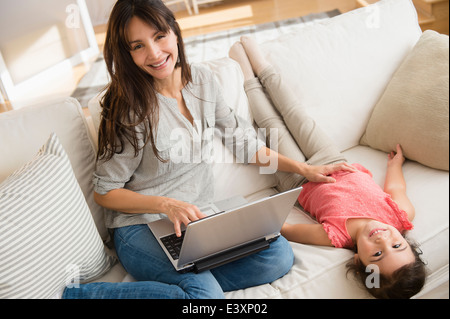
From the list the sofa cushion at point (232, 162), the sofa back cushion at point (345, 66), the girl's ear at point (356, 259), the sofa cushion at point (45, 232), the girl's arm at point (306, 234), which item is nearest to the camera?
the sofa cushion at point (45, 232)

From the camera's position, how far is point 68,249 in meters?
1.17

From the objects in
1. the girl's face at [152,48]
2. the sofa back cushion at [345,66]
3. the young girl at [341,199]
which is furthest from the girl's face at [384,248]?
the girl's face at [152,48]

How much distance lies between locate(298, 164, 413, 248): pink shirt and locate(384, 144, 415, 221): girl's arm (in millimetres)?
36

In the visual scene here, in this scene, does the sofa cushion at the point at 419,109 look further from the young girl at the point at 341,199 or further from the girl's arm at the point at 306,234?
the girl's arm at the point at 306,234

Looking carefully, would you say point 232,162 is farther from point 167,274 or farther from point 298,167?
point 167,274

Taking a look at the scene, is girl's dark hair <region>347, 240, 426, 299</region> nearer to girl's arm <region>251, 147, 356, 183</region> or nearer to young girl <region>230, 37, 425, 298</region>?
young girl <region>230, 37, 425, 298</region>

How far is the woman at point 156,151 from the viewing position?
47.8 inches

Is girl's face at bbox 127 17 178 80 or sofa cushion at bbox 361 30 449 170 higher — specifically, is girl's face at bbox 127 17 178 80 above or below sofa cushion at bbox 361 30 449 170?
above

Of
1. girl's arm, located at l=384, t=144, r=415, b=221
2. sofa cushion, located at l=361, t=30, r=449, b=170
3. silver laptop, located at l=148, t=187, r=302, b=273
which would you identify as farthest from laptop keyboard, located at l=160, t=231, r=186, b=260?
sofa cushion, located at l=361, t=30, r=449, b=170

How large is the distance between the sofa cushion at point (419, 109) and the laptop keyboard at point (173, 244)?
775 millimetres

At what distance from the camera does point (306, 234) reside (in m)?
1.35

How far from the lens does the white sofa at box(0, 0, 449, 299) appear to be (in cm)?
122

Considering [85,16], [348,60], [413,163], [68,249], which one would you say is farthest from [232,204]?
[85,16]

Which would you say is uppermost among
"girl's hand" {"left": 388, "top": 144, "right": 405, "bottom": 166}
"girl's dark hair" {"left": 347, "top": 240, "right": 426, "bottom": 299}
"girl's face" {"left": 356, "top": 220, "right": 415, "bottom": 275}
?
"girl's hand" {"left": 388, "top": 144, "right": 405, "bottom": 166}
